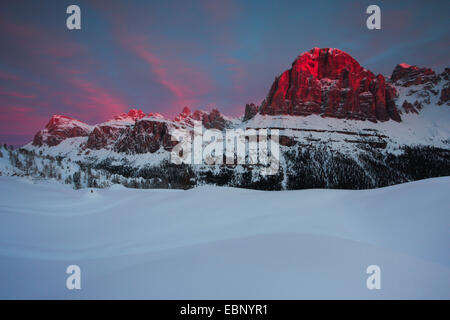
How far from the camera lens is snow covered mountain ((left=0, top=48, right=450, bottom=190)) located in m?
94.8

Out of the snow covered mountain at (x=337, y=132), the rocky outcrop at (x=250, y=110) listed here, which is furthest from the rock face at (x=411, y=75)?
the rocky outcrop at (x=250, y=110)

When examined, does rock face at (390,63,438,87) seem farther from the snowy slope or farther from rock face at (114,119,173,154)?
the snowy slope

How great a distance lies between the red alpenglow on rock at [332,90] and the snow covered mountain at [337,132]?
0.76 metres

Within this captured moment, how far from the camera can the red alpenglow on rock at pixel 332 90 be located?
15325 centimetres

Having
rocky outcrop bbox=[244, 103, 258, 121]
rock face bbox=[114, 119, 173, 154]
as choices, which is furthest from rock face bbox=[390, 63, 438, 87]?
rock face bbox=[114, 119, 173, 154]

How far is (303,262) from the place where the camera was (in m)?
2.23

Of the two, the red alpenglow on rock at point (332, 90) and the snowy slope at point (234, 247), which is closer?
the snowy slope at point (234, 247)

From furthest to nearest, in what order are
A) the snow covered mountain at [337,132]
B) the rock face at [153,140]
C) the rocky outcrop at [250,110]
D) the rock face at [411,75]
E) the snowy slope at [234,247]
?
the rock face at [153,140] < the rocky outcrop at [250,110] < the rock face at [411,75] < the snow covered mountain at [337,132] < the snowy slope at [234,247]

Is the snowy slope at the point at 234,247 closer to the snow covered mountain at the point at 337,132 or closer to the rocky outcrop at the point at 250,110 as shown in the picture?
the snow covered mountain at the point at 337,132

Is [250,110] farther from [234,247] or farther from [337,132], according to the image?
[234,247]

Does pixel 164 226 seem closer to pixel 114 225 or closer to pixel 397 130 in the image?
A: pixel 114 225

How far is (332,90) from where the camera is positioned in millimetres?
153625

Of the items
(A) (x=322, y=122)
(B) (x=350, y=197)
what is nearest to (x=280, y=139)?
(A) (x=322, y=122)

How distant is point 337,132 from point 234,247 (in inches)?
6306
